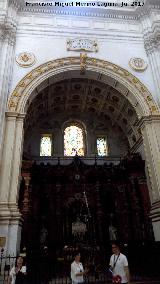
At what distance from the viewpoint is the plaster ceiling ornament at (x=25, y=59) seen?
12203 millimetres

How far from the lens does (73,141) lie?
17.0m

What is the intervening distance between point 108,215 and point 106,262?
5.08 meters

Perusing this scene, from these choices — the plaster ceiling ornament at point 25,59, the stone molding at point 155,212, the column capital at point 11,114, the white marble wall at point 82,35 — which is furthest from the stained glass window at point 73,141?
Result: the stone molding at point 155,212

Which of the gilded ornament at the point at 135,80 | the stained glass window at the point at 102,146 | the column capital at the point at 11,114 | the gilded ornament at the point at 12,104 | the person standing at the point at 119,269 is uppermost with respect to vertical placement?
the gilded ornament at the point at 135,80

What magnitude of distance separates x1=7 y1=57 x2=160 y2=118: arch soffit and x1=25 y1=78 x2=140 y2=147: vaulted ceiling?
1.32m

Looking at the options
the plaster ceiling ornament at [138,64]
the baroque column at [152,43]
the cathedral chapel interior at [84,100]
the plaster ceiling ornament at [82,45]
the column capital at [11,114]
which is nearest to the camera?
the column capital at [11,114]

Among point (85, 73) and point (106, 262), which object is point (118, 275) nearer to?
point (106, 262)

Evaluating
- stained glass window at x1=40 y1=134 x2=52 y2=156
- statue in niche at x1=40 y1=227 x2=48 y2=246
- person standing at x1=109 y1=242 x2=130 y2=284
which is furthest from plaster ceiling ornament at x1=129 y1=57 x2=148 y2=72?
person standing at x1=109 y1=242 x2=130 y2=284

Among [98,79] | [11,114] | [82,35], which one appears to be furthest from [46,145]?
[82,35]

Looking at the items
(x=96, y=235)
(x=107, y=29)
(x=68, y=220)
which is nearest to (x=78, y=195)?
(x=68, y=220)

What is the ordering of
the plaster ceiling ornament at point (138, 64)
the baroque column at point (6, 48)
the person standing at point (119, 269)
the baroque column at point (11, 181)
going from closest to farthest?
the person standing at point (119, 269), the baroque column at point (11, 181), the baroque column at point (6, 48), the plaster ceiling ornament at point (138, 64)

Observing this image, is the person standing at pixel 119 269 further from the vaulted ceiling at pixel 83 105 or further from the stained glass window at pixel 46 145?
the stained glass window at pixel 46 145

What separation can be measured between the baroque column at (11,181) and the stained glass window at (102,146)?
7337 millimetres

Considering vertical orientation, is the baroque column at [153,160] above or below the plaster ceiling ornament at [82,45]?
below
